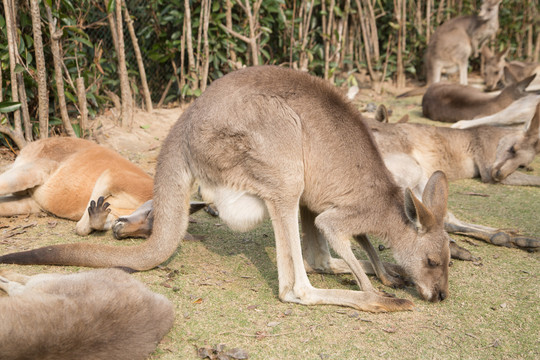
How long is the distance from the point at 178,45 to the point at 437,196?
5.54 meters

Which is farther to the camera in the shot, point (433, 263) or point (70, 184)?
point (70, 184)

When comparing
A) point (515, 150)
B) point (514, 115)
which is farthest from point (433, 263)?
point (514, 115)

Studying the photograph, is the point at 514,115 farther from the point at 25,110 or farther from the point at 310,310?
the point at 25,110

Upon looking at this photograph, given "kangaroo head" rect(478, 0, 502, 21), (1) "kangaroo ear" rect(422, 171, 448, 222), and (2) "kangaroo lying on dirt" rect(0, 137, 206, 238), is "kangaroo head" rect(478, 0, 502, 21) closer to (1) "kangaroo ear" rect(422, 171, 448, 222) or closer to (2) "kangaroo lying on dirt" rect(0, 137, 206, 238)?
(1) "kangaroo ear" rect(422, 171, 448, 222)

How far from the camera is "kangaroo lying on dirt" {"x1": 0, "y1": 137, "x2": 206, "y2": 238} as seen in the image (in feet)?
15.0

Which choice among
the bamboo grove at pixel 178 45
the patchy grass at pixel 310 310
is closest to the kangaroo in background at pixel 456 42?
the bamboo grove at pixel 178 45

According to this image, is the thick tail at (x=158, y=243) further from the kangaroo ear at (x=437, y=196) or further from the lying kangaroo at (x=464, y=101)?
the lying kangaroo at (x=464, y=101)

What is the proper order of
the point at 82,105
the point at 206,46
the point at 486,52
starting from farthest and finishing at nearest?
1. the point at 486,52
2. the point at 206,46
3. the point at 82,105

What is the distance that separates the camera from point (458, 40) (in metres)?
11.0

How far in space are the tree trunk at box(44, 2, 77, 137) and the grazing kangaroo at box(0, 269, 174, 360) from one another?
10.9 feet

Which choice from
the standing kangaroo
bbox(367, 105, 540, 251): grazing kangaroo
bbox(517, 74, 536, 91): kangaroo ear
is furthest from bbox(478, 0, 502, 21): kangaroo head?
bbox(367, 105, 540, 251): grazing kangaroo

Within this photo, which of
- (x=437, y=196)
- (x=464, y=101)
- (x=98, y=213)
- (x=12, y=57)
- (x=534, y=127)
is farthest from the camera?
(x=464, y=101)

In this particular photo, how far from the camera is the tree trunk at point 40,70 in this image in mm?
5359

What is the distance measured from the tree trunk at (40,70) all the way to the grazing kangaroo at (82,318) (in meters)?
3.01
